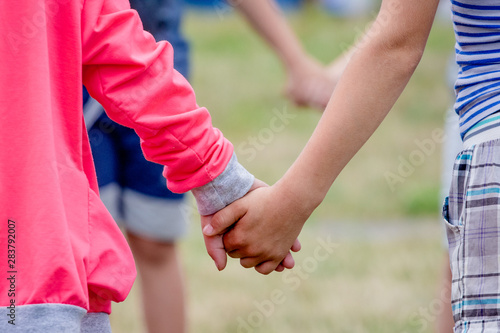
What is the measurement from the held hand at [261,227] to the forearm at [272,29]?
797 millimetres

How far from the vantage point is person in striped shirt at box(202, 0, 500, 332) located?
1.20 meters

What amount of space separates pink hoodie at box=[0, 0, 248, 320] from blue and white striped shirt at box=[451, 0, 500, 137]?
1.48 ft

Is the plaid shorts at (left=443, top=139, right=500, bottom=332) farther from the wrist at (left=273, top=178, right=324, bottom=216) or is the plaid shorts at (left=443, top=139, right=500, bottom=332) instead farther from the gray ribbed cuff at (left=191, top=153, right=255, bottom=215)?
the gray ribbed cuff at (left=191, top=153, right=255, bottom=215)

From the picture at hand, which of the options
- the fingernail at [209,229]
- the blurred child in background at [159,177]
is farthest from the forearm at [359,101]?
the blurred child in background at [159,177]

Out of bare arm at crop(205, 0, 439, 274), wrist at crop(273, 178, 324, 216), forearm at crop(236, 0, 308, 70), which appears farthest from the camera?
forearm at crop(236, 0, 308, 70)

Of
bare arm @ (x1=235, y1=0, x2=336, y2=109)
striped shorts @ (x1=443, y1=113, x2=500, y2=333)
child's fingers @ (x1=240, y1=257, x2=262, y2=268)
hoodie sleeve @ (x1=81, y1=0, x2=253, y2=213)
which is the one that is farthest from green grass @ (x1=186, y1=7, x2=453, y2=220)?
striped shorts @ (x1=443, y1=113, x2=500, y2=333)

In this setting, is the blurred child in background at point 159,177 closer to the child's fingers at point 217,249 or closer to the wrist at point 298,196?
the child's fingers at point 217,249

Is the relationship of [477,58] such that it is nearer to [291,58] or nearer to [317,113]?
[291,58]

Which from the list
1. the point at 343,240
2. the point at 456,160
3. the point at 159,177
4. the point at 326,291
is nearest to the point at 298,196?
the point at 456,160

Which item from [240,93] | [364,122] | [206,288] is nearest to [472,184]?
[364,122]

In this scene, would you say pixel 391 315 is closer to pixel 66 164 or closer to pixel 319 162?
pixel 319 162

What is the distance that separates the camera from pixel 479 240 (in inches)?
47.3

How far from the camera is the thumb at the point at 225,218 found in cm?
155

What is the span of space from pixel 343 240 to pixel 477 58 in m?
2.29
